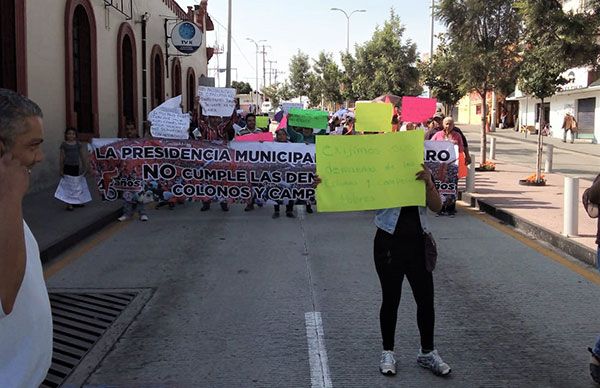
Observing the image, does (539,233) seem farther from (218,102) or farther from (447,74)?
(447,74)

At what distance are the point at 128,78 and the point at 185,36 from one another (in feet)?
14.6

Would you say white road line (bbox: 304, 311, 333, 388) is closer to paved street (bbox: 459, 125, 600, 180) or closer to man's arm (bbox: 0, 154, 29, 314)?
man's arm (bbox: 0, 154, 29, 314)


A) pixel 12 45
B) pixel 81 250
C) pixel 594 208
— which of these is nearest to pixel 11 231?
pixel 594 208

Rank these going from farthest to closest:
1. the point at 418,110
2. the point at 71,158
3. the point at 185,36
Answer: the point at 185,36 → the point at 418,110 → the point at 71,158

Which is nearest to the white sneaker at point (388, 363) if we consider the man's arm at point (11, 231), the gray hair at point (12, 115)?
the man's arm at point (11, 231)

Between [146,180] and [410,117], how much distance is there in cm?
782

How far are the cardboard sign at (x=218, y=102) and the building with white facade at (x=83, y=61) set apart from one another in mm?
3497

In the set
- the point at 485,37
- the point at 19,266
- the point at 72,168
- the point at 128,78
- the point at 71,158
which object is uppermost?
the point at 485,37

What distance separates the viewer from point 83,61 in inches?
637

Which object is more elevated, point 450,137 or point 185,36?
point 185,36

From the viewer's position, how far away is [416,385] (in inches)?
161

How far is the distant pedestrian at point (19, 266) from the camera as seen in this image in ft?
5.42

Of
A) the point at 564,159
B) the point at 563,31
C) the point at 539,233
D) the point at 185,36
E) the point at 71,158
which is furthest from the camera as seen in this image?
the point at 564,159

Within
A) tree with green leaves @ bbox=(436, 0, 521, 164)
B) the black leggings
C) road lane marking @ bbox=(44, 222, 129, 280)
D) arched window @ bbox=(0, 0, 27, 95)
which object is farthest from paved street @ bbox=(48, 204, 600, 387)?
tree with green leaves @ bbox=(436, 0, 521, 164)
